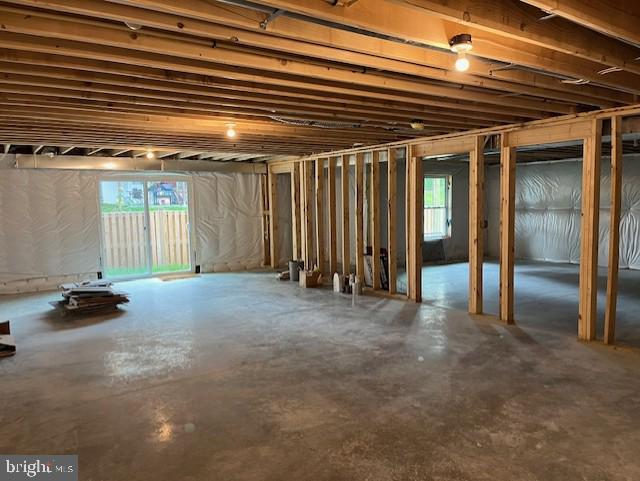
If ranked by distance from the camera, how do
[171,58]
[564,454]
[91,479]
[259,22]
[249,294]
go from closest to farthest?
[259,22] < [91,479] < [564,454] < [171,58] < [249,294]

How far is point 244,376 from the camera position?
12.3ft

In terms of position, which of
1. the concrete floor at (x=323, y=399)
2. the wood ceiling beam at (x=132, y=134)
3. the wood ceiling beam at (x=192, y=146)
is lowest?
the concrete floor at (x=323, y=399)

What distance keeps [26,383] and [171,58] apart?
2850 millimetres

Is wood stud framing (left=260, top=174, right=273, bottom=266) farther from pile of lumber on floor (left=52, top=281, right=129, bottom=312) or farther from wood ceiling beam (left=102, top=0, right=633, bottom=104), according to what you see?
wood ceiling beam (left=102, top=0, right=633, bottom=104)

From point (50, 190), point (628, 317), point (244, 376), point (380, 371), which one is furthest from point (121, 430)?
point (50, 190)

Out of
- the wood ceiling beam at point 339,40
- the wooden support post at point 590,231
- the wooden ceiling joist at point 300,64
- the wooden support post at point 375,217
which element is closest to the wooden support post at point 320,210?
the wooden support post at point 375,217

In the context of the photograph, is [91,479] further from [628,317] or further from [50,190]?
[50,190]

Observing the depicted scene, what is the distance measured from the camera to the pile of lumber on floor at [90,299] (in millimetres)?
5934

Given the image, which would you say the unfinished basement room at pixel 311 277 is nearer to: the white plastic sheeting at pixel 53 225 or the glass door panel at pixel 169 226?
the white plastic sheeting at pixel 53 225

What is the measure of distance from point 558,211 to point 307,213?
5.76 meters

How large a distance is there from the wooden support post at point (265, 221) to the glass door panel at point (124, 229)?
7.96 ft

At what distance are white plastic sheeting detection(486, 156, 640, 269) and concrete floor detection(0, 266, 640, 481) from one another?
4.95 m

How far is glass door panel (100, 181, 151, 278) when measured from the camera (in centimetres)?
829

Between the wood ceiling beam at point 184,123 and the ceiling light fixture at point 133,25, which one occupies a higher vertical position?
the wood ceiling beam at point 184,123
